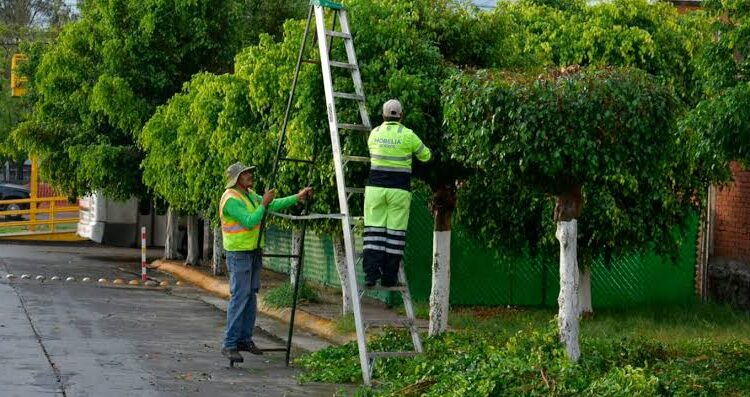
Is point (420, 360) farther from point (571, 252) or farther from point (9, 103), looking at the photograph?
point (9, 103)

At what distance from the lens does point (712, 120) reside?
10.5 m

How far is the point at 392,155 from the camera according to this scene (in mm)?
11906

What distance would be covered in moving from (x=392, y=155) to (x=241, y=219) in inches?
73.1

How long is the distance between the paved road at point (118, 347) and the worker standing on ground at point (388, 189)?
4.26 ft

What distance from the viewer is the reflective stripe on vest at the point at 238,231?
13031 millimetres

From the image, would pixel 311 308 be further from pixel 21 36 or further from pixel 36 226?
pixel 21 36

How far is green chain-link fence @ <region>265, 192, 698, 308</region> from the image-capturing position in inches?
782

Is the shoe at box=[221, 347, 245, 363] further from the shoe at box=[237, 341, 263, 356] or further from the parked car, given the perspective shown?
the parked car

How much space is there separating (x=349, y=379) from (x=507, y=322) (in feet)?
18.3

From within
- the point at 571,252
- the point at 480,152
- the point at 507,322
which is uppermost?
the point at 480,152

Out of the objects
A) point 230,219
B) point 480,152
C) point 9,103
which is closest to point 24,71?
point 9,103

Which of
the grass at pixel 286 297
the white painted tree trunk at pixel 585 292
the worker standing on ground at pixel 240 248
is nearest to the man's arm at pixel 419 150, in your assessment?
the worker standing on ground at pixel 240 248

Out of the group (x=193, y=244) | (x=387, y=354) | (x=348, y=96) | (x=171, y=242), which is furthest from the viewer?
(x=171, y=242)

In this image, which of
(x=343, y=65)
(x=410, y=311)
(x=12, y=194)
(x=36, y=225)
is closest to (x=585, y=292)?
(x=410, y=311)
